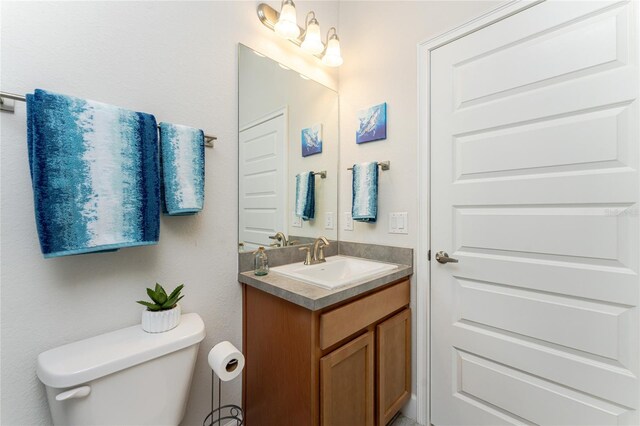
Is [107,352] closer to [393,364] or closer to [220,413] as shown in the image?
Result: [220,413]

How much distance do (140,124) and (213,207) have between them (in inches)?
17.4

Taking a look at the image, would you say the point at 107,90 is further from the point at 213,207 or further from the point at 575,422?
the point at 575,422

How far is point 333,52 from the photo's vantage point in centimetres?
167

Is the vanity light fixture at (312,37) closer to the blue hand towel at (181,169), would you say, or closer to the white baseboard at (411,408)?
the blue hand towel at (181,169)

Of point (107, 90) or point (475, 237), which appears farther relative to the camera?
point (475, 237)

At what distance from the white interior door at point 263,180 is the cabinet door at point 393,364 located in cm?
79

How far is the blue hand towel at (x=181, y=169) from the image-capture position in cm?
105

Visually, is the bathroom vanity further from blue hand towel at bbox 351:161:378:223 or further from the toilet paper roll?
blue hand towel at bbox 351:161:378:223

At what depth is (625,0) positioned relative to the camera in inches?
37.8

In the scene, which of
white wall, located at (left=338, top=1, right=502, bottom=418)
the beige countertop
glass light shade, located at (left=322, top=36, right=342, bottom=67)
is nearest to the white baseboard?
white wall, located at (left=338, top=1, right=502, bottom=418)

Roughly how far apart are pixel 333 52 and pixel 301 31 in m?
0.23

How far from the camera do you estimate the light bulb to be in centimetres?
166

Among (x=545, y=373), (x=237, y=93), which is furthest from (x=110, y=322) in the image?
(x=545, y=373)

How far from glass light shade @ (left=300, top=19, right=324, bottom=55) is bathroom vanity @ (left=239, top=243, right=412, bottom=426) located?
4.35 feet
